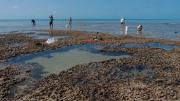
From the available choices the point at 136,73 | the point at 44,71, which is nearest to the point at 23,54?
the point at 44,71

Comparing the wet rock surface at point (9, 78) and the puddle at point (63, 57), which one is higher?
the puddle at point (63, 57)

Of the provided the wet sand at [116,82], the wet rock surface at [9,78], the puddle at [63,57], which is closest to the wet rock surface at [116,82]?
the wet sand at [116,82]

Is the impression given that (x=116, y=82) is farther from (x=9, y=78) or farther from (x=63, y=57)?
(x=63, y=57)

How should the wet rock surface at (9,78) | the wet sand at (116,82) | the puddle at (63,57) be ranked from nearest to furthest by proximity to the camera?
the wet sand at (116,82)
the wet rock surface at (9,78)
the puddle at (63,57)

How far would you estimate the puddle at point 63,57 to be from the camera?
23734 mm

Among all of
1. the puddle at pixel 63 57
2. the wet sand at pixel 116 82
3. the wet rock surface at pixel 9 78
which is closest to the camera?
the wet sand at pixel 116 82

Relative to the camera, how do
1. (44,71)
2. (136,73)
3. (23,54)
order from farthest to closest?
1. (23,54)
2. (44,71)
3. (136,73)

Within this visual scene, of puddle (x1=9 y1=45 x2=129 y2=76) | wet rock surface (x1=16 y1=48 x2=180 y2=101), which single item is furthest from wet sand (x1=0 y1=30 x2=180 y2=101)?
puddle (x1=9 y1=45 x2=129 y2=76)

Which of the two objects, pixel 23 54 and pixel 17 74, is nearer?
pixel 17 74

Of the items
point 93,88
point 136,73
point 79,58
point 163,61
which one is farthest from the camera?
point 79,58

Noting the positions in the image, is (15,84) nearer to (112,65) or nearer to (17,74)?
(17,74)

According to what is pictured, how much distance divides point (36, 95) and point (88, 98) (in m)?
2.72

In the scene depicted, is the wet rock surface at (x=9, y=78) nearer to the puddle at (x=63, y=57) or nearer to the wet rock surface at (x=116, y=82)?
the wet rock surface at (x=116, y=82)

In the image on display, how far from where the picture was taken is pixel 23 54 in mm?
28594
